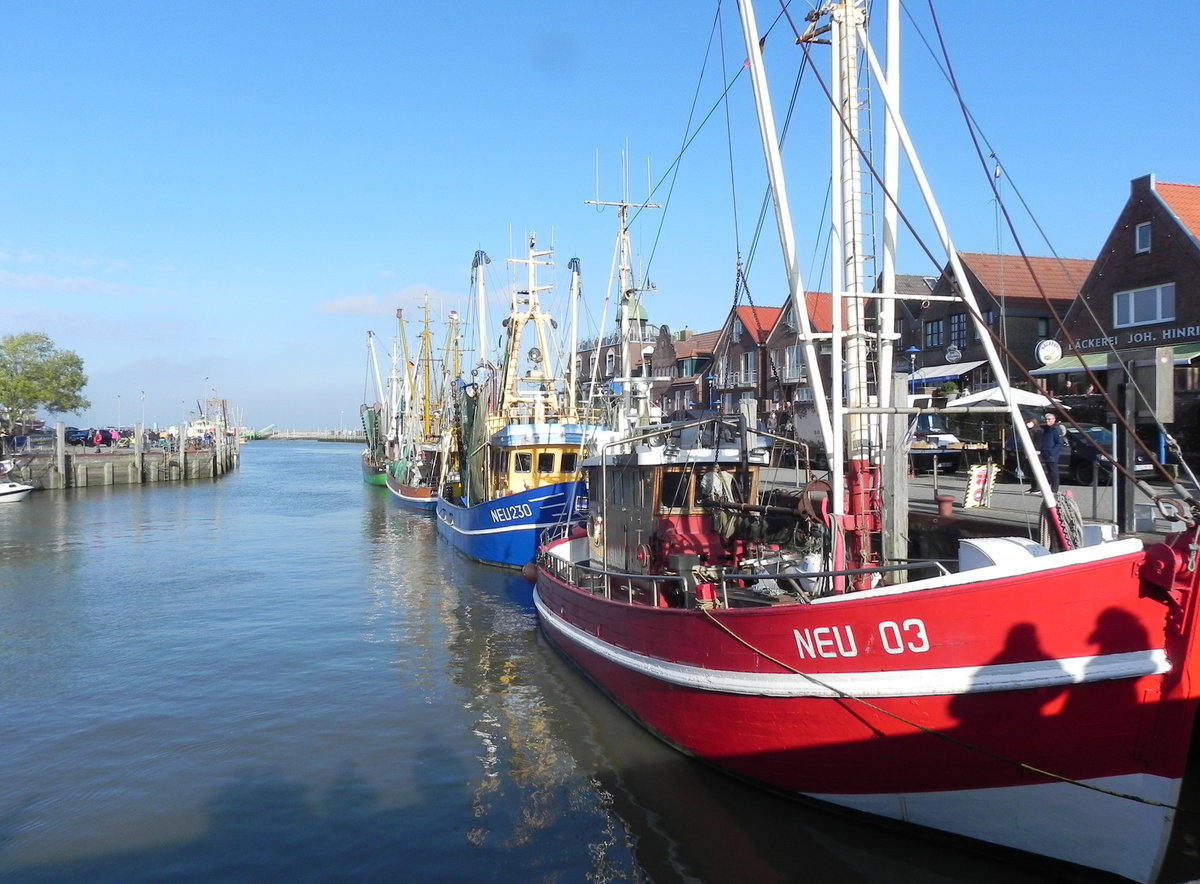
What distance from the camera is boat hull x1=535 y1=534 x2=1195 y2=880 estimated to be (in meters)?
6.38

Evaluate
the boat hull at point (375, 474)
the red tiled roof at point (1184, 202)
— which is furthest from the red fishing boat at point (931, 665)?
the boat hull at point (375, 474)

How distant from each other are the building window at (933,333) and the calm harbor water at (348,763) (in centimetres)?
2573

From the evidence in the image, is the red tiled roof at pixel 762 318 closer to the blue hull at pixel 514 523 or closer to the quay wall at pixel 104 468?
the blue hull at pixel 514 523

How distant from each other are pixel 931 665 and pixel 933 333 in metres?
34.6

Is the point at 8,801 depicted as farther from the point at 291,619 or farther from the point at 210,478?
the point at 210,478

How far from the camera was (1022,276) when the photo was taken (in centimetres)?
3759

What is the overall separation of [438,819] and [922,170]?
793cm

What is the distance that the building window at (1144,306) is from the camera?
84.4 ft

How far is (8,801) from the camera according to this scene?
9.02 metres

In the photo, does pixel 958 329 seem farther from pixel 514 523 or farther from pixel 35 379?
pixel 35 379

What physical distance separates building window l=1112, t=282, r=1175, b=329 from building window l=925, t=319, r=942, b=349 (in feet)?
36.2

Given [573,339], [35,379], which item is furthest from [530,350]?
[35,379]

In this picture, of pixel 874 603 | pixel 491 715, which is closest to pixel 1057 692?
pixel 874 603

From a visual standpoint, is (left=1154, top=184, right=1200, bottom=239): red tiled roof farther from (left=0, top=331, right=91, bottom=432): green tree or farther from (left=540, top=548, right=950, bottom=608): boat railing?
(left=0, top=331, right=91, bottom=432): green tree
